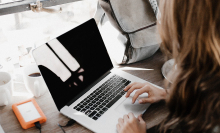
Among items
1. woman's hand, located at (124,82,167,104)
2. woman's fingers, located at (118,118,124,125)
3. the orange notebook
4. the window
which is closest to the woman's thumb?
woman's hand, located at (124,82,167,104)

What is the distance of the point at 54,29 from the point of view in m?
1.30

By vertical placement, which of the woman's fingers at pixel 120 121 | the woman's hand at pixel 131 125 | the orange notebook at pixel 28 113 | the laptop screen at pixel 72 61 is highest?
the laptop screen at pixel 72 61

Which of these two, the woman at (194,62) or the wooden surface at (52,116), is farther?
the wooden surface at (52,116)

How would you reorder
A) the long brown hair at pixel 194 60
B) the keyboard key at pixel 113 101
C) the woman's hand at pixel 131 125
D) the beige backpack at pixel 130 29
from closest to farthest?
the long brown hair at pixel 194 60 < the woman's hand at pixel 131 125 < the keyboard key at pixel 113 101 < the beige backpack at pixel 130 29

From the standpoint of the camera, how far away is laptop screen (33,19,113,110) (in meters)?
0.82

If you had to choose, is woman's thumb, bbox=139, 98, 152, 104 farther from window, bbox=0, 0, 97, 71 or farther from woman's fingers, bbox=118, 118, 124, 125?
window, bbox=0, 0, 97, 71

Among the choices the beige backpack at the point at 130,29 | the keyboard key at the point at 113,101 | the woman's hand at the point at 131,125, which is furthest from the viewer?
the beige backpack at the point at 130,29

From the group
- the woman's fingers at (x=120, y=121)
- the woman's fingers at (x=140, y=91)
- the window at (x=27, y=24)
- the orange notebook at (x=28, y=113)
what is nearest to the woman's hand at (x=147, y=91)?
the woman's fingers at (x=140, y=91)

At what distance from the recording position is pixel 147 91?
2.98ft

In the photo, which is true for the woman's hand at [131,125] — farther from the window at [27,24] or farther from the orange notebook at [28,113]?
the window at [27,24]

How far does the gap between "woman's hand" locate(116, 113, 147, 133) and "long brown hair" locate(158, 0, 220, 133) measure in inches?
4.1

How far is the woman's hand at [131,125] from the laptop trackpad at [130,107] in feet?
0.14

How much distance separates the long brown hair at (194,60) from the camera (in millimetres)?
547

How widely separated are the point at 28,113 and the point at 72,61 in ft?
0.84
